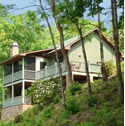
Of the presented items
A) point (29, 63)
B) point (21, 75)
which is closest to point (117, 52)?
point (21, 75)

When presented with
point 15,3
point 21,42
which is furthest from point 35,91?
point 21,42

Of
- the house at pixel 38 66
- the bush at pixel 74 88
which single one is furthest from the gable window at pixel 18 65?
the bush at pixel 74 88

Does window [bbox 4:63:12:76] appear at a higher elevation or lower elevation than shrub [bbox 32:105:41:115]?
higher

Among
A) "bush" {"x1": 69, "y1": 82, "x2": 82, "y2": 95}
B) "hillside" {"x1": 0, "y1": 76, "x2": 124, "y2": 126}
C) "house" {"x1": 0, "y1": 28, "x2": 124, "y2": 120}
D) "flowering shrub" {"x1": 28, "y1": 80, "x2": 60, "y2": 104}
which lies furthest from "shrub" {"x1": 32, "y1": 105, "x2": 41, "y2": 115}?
A: "house" {"x1": 0, "y1": 28, "x2": 124, "y2": 120}

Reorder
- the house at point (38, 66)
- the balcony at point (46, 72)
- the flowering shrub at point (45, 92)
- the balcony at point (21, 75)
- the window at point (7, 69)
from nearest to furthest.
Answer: the flowering shrub at point (45, 92), the balcony at point (46, 72), the house at point (38, 66), the balcony at point (21, 75), the window at point (7, 69)

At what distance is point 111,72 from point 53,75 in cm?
571

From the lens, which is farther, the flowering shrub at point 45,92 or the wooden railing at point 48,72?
the wooden railing at point 48,72

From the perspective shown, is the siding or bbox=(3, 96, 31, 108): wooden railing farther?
the siding

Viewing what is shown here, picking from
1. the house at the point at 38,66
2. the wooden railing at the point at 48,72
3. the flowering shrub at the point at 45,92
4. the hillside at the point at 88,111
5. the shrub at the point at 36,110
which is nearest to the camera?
the hillside at the point at 88,111

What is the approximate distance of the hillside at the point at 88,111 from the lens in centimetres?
1202

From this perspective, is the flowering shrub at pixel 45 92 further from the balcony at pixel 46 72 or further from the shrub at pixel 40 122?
the shrub at pixel 40 122

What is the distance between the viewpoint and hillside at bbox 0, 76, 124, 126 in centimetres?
1202

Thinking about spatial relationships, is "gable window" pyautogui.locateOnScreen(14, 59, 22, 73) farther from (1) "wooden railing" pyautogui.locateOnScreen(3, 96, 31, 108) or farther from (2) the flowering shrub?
(2) the flowering shrub

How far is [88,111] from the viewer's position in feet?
45.9
